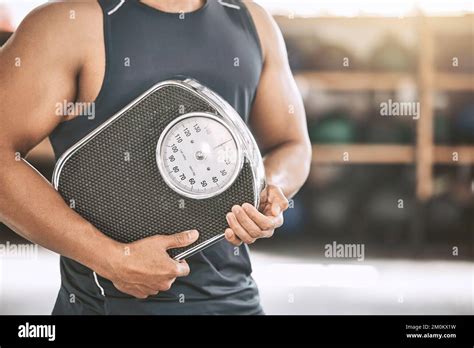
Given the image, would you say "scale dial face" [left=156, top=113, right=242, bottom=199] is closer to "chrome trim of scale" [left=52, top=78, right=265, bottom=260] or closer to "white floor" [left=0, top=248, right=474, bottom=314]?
"chrome trim of scale" [left=52, top=78, right=265, bottom=260]

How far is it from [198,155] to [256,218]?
17 cm

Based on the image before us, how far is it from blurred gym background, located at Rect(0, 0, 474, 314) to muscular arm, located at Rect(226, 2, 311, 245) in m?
0.06

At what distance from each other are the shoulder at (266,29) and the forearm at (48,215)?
523mm

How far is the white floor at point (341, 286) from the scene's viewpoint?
1.55 meters

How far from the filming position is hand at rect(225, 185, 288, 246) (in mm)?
1301

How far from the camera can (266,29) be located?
148 centimetres

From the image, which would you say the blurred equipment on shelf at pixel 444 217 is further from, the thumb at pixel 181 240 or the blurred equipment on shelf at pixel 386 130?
the thumb at pixel 181 240

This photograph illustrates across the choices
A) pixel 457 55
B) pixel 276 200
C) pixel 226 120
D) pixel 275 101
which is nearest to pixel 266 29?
pixel 275 101

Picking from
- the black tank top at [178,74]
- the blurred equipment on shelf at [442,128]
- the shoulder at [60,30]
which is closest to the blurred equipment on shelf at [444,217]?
the blurred equipment on shelf at [442,128]

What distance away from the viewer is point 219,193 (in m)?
1.34

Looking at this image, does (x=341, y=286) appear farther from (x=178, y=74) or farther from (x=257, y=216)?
(x=178, y=74)

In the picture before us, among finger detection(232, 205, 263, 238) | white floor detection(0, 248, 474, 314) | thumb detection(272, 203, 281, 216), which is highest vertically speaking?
thumb detection(272, 203, 281, 216)

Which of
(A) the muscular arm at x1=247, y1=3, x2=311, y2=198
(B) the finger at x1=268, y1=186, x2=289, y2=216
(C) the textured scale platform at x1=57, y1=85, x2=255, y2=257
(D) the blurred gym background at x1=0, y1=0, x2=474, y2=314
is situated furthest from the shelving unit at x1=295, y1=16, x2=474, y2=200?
(C) the textured scale platform at x1=57, y1=85, x2=255, y2=257
